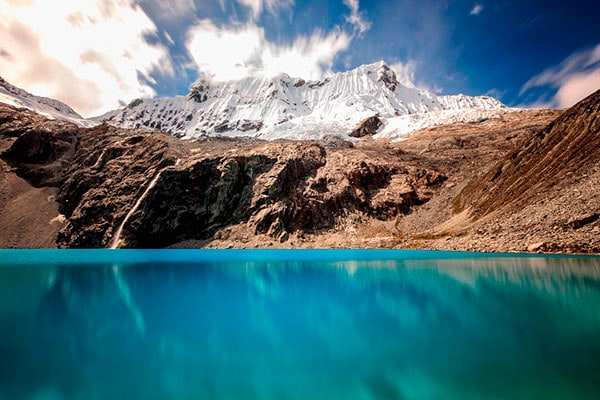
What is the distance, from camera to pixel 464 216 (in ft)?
181

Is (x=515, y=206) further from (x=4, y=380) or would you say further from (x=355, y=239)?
(x=4, y=380)

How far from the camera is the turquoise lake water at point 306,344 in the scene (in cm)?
601

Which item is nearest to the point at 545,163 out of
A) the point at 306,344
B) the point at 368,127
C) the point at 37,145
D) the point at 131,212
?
the point at 306,344

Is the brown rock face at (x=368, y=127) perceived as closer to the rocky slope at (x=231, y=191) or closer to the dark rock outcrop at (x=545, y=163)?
the rocky slope at (x=231, y=191)

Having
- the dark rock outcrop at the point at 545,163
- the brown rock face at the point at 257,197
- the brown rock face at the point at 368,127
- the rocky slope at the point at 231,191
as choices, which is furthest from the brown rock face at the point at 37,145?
the brown rock face at the point at 368,127

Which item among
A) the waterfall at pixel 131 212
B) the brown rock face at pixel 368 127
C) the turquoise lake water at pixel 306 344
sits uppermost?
the brown rock face at pixel 368 127

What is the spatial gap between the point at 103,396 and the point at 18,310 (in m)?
9.29

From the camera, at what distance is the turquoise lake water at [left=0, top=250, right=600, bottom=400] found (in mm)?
6012

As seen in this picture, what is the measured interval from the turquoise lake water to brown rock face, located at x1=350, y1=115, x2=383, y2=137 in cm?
14155

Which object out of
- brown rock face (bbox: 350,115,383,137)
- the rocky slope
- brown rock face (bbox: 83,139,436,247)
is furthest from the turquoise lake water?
brown rock face (bbox: 350,115,383,137)

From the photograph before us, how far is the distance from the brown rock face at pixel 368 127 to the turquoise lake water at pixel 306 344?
14155cm

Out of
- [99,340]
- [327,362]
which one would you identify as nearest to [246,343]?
[327,362]

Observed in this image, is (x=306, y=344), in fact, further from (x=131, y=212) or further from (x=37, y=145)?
(x=37, y=145)

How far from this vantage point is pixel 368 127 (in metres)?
155
